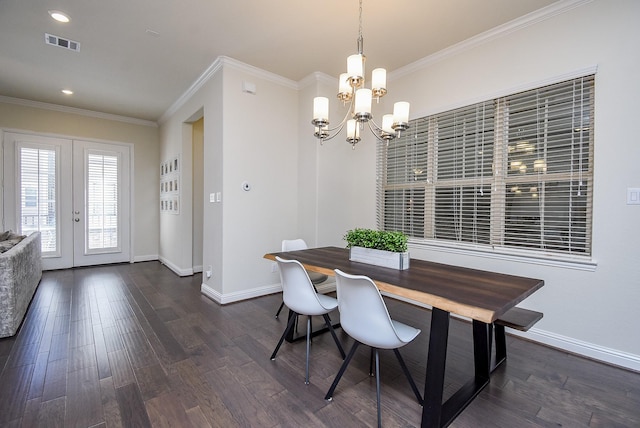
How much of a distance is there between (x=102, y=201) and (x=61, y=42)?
3.24 meters

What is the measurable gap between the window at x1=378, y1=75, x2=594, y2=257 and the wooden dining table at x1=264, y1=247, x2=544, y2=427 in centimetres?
109

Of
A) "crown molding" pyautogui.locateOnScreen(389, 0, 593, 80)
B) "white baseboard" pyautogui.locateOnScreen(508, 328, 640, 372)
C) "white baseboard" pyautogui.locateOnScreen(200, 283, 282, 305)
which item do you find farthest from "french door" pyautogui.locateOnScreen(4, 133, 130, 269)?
"white baseboard" pyautogui.locateOnScreen(508, 328, 640, 372)

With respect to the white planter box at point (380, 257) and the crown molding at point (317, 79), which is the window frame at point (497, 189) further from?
the white planter box at point (380, 257)

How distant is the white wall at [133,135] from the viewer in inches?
192

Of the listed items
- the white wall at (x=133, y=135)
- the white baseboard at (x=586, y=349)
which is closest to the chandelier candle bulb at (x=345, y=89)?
the white baseboard at (x=586, y=349)

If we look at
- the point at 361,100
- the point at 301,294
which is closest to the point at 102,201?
the point at 301,294

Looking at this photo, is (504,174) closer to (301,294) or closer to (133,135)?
(301,294)

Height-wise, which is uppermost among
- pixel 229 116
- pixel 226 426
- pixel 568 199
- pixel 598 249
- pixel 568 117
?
pixel 229 116

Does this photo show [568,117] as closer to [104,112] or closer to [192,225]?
[192,225]

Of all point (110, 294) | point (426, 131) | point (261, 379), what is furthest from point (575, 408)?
point (110, 294)

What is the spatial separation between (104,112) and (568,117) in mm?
6920

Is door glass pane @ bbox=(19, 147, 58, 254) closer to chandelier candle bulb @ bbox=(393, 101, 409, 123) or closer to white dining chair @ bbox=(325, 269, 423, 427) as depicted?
white dining chair @ bbox=(325, 269, 423, 427)

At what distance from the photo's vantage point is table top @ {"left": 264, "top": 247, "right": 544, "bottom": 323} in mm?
1354

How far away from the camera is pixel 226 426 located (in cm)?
158
